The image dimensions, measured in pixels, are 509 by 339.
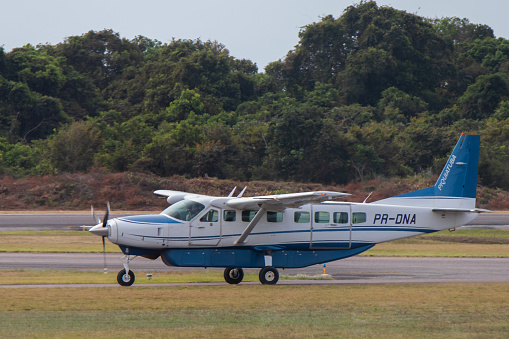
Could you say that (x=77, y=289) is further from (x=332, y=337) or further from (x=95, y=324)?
(x=332, y=337)

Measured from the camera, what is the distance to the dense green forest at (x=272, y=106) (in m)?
55.4

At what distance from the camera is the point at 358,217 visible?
20.2 meters

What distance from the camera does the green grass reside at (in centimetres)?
1173

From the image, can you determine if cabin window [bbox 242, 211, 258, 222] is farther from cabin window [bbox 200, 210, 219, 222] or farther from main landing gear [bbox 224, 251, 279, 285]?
main landing gear [bbox 224, 251, 279, 285]

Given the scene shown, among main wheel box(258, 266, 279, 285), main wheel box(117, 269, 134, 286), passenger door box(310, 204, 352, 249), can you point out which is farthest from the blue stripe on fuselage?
passenger door box(310, 204, 352, 249)

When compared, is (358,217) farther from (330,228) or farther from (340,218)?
(330,228)

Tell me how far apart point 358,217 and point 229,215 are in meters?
4.17

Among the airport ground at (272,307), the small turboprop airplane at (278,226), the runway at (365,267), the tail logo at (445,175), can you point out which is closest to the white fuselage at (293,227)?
the small turboprop airplane at (278,226)

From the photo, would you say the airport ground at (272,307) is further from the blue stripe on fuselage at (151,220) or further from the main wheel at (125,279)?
the blue stripe on fuselage at (151,220)

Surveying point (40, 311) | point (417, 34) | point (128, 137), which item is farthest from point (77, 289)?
point (417, 34)

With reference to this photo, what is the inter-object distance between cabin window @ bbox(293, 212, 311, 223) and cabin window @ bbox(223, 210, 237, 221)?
188 centimetres

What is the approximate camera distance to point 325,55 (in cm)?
7669

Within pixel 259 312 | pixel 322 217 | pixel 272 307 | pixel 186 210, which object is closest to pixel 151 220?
pixel 186 210

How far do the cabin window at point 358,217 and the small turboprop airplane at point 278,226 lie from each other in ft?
0.10
